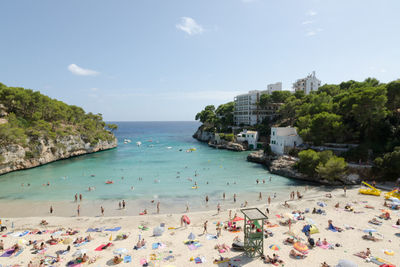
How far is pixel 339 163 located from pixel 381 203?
739cm

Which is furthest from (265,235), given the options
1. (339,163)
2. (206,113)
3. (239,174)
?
(206,113)

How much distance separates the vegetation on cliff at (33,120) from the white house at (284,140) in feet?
177

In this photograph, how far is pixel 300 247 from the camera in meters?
14.3

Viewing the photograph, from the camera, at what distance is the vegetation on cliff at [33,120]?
42.7 m

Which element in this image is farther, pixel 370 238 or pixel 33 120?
pixel 33 120

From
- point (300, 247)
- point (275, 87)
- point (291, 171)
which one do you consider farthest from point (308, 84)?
point (300, 247)

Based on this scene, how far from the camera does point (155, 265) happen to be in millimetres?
13219

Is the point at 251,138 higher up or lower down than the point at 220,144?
higher up

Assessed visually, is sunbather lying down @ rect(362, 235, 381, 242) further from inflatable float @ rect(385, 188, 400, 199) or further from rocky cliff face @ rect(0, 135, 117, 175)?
rocky cliff face @ rect(0, 135, 117, 175)

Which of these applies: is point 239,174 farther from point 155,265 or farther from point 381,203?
point 155,265

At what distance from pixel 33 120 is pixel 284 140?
61525 millimetres

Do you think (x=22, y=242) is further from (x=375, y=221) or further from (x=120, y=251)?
(x=375, y=221)

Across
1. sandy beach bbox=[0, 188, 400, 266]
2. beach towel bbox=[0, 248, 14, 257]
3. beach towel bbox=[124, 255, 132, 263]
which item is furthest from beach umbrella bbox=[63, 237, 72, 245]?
beach towel bbox=[124, 255, 132, 263]

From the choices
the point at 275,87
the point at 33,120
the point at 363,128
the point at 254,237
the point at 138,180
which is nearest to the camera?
the point at 254,237
